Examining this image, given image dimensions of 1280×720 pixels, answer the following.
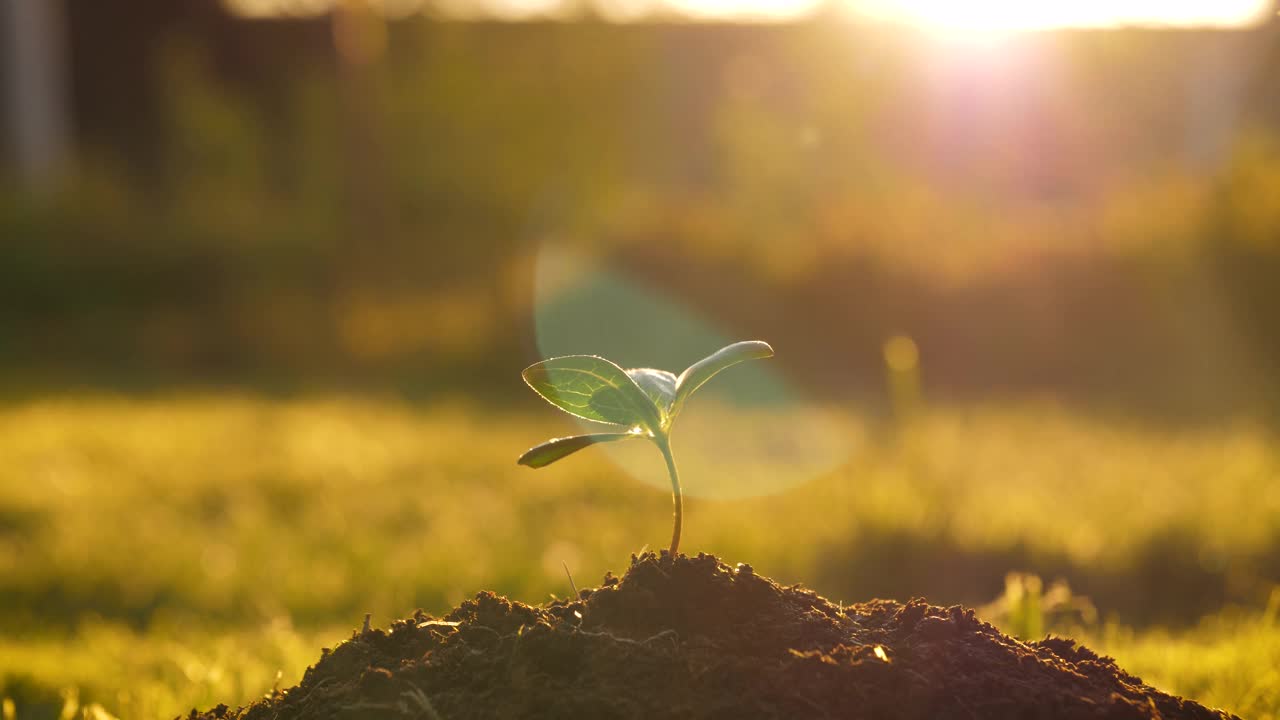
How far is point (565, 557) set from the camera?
3.47 m

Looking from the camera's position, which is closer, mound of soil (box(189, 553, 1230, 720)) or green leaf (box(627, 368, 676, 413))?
mound of soil (box(189, 553, 1230, 720))

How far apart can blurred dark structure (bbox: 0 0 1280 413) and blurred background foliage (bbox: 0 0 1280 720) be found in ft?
0.16

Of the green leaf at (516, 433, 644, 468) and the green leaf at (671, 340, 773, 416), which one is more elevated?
the green leaf at (671, 340, 773, 416)

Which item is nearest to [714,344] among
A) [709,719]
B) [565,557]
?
[565,557]

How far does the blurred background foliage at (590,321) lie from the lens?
351cm

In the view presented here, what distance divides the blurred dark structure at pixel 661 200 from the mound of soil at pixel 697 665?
21.3 feet

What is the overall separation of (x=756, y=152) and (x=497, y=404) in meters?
8.22

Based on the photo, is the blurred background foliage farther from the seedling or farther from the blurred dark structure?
the seedling

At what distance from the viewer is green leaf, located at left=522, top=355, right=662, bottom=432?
123 centimetres

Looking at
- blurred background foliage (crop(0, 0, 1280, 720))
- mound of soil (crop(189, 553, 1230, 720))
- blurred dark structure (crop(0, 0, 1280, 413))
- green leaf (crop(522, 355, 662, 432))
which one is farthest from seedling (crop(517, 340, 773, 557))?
blurred dark structure (crop(0, 0, 1280, 413))

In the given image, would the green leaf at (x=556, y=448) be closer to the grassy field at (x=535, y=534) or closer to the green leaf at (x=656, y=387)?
the green leaf at (x=656, y=387)

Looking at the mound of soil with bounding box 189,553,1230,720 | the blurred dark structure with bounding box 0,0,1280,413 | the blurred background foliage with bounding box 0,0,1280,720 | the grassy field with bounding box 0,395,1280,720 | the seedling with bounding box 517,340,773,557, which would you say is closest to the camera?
the mound of soil with bounding box 189,553,1230,720

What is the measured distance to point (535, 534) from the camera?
410 centimetres

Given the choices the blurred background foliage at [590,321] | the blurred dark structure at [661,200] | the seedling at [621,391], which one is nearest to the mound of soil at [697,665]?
the seedling at [621,391]
